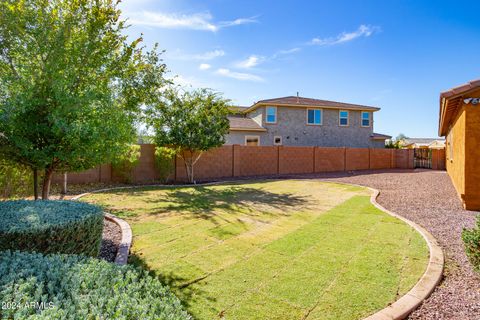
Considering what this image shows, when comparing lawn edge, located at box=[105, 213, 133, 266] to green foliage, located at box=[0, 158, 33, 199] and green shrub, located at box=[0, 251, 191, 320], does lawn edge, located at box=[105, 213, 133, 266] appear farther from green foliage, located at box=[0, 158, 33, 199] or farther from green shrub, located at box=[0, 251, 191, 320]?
green foliage, located at box=[0, 158, 33, 199]

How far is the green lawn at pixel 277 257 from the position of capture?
321 cm

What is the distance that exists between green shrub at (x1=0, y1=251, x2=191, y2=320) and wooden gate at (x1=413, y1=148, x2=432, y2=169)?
91.9ft

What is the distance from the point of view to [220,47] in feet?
44.9

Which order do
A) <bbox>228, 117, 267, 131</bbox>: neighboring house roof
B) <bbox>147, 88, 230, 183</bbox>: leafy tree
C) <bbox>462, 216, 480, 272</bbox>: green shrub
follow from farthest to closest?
<bbox>228, 117, 267, 131</bbox>: neighboring house roof < <bbox>147, 88, 230, 183</bbox>: leafy tree < <bbox>462, 216, 480, 272</bbox>: green shrub

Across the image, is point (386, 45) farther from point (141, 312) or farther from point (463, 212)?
point (141, 312)

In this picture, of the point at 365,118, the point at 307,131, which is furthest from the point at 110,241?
the point at 365,118

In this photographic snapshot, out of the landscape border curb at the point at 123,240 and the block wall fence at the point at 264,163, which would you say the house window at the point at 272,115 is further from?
the landscape border curb at the point at 123,240

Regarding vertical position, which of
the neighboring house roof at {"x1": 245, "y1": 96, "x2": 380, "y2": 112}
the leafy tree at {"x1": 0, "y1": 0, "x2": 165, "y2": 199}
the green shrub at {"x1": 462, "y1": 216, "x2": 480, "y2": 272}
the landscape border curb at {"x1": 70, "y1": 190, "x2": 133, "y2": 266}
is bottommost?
the landscape border curb at {"x1": 70, "y1": 190, "x2": 133, "y2": 266}

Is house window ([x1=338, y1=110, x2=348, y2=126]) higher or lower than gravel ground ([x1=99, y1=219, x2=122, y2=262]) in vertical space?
higher

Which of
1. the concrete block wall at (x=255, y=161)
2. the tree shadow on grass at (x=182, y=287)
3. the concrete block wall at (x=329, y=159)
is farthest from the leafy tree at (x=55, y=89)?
the concrete block wall at (x=329, y=159)

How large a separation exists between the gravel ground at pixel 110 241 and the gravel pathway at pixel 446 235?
450 centimetres

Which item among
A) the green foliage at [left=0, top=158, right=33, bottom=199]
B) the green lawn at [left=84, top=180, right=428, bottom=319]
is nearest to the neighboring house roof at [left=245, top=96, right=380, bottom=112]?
the green lawn at [left=84, top=180, right=428, bottom=319]

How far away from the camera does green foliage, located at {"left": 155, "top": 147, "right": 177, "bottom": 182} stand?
46.8 ft

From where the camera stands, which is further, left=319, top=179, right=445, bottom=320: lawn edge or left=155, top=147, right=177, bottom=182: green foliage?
left=155, top=147, right=177, bottom=182: green foliage
